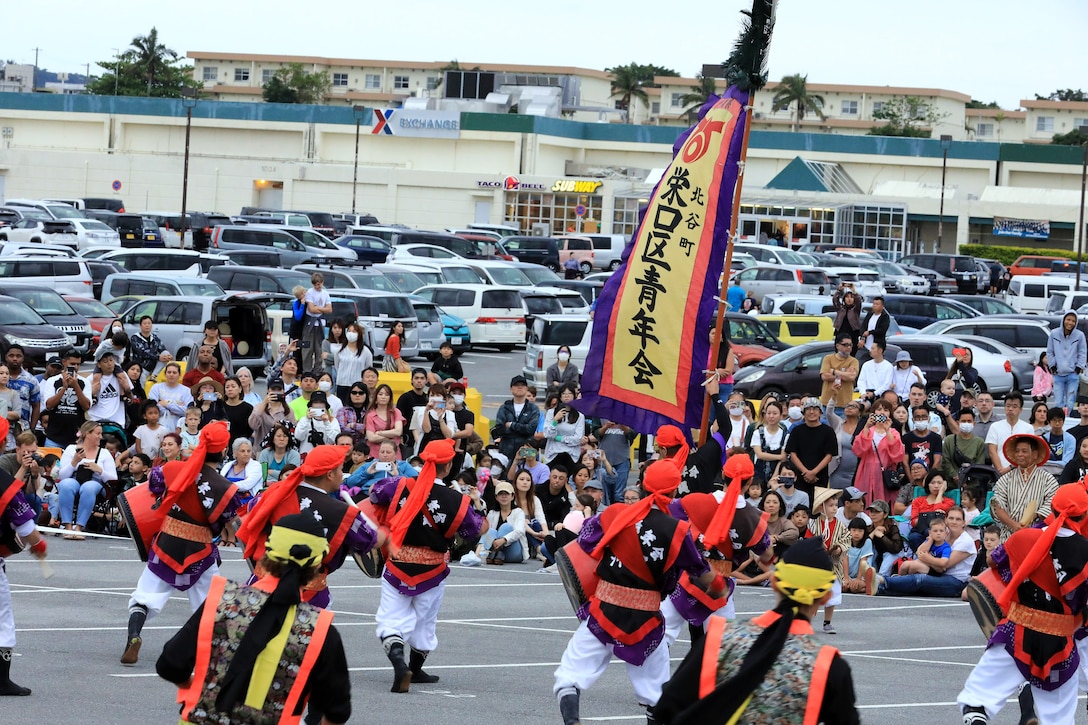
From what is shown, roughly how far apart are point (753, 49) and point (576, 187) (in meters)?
59.3

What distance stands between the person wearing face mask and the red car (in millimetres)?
16111

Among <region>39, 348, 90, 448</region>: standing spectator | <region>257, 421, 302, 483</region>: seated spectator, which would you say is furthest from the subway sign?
<region>257, 421, 302, 483</region>: seated spectator

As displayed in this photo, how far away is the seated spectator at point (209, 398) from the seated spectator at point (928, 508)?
7.61 meters

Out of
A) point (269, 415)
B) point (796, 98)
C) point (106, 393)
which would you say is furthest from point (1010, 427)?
point (796, 98)

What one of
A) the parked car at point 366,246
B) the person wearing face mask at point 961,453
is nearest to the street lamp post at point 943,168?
the parked car at point 366,246

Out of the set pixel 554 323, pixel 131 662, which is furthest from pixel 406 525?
pixel 554 323

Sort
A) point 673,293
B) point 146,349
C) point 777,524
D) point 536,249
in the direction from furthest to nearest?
point 536,249 → point 146,349 → point 777,524 → point 673,293

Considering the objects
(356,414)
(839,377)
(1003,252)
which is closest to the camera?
(356,414)

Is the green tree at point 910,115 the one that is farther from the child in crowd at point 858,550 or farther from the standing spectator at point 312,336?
the child in crowd at point 858,550

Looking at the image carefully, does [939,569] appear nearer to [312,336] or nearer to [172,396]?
[172,396]

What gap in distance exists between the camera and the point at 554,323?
26.6 meters

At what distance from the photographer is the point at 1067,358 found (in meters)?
22.6

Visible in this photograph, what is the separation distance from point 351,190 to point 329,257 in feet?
100

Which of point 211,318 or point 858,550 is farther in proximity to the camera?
point 211,318
